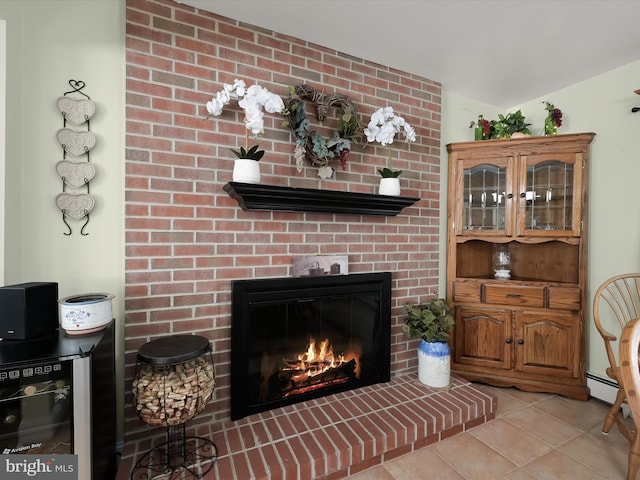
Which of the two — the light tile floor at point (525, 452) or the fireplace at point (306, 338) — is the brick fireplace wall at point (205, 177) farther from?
the light tile floor at point (525, 452)

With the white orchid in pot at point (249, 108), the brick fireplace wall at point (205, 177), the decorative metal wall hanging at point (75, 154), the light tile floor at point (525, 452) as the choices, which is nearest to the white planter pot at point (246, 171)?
the white orchid in pot at point (249, 108)

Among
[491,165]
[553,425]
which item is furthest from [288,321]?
[491,165]

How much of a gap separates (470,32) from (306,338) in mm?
2129

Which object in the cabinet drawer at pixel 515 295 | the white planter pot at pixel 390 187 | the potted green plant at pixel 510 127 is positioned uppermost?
the potted green plant at pixel 510 127

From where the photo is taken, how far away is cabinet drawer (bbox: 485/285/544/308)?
2.43m

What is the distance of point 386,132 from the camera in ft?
6.93

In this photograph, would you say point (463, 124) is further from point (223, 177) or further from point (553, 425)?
point (553, 425)

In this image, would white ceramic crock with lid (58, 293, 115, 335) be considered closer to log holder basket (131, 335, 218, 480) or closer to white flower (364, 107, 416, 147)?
log holder basket (131, 335, 218, 480)

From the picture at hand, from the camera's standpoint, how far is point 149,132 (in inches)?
65.2

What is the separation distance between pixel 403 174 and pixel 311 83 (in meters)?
0.92

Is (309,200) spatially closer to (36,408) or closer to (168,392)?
(168,392)

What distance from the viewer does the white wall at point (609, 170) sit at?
88.8 inches

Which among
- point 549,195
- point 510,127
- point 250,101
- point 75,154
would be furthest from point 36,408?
point 510,127

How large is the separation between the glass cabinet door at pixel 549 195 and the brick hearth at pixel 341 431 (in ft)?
4.32
